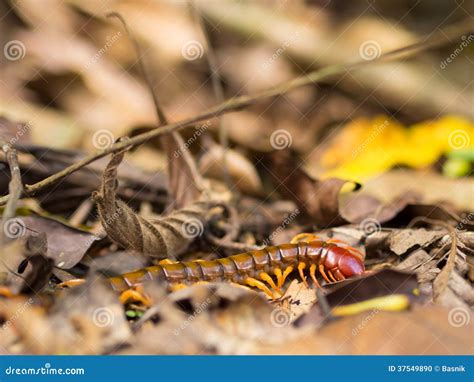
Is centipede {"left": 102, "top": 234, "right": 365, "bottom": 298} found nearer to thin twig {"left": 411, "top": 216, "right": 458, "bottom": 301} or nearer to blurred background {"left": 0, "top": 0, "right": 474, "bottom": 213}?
thin twig {"left": 411, "top": 216, "right": 458, "bottom": 301}

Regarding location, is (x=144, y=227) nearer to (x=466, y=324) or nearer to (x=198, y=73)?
(x=466, y=324)

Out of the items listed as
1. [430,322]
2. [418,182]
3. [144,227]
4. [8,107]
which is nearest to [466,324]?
[430,322]

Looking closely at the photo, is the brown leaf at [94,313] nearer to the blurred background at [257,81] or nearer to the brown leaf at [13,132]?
the brown leaf at [13,132]

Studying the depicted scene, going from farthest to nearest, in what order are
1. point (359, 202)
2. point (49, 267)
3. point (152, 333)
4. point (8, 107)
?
point (8, 107), point (359, 202), point (49, 267), point (152, 333)

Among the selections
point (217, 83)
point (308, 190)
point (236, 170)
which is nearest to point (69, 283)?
point (308, 190)

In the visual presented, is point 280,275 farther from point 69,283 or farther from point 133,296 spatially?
point 69,283

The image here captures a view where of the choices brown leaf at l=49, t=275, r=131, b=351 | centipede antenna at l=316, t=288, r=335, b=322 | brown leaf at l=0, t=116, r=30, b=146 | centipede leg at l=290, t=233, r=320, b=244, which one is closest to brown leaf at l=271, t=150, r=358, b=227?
centipede leg at l=290, t=233, r=320, b=244

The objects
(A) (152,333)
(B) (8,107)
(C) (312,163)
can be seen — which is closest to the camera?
(A) (152,333)
